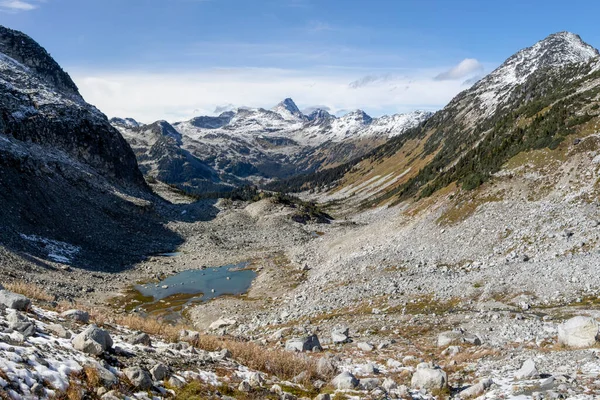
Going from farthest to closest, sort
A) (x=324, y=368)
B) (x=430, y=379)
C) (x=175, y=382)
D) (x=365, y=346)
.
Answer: (x=365, y=346), (x=324, y=368), (x=430, y=379), (x=175, y=382)

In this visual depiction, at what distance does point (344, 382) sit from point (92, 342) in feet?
24.0

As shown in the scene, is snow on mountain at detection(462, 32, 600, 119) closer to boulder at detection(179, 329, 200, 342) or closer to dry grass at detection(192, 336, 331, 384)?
dry grass at detection(192, 336, 331, 384)

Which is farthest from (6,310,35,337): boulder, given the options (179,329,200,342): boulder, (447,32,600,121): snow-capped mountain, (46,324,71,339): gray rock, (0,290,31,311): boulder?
(447,32,600,121): snow-capped mountain

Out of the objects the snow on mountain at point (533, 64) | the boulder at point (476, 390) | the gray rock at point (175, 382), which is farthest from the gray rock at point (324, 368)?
the snow on mountain at point (533, 64)

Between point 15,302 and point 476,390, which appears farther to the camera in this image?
point 15,302

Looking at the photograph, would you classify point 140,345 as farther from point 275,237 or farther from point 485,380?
point 275,237

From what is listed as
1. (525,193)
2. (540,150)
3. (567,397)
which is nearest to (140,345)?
(567,397)

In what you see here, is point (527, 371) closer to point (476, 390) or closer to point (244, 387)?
point (476, 390)

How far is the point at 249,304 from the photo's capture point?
41.9m

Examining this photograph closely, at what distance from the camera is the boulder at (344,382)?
12.1 m

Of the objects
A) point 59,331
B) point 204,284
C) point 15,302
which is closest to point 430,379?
point 59,331

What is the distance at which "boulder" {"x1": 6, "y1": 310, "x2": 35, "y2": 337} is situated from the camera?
10082 millimetres

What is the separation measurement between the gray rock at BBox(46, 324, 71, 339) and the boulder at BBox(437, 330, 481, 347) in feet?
50.8

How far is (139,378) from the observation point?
9391mm
